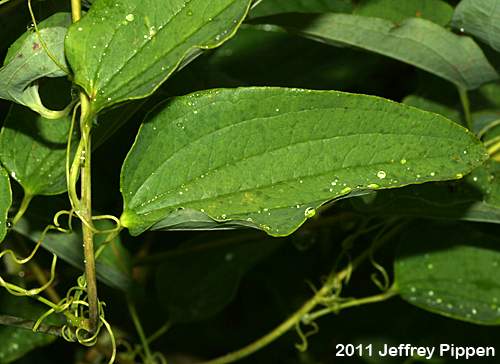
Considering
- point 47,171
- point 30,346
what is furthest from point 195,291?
point 47,171

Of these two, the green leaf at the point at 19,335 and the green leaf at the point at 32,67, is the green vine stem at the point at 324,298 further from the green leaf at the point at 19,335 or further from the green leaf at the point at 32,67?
the green leaf at the point at 32,67

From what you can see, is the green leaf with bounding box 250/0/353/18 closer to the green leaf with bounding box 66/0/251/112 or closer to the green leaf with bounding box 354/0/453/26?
the green leaf with bounding box 354/0/453/26

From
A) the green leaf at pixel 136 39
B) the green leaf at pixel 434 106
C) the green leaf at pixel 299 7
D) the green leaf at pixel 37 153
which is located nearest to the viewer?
the green leaf at pixel 136 39

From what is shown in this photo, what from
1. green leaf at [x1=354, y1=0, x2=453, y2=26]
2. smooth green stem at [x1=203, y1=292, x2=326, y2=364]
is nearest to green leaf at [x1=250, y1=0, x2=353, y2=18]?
green leaf at [x1=354, y1=0, x2=453, y2=26]

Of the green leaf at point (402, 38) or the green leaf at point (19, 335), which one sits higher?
the green leaf at point (402, 38)

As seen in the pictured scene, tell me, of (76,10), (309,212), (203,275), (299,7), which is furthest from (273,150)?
(203,275)

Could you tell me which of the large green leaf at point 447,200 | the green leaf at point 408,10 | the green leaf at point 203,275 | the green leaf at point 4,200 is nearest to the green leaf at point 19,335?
the green leaf at point 203,275
